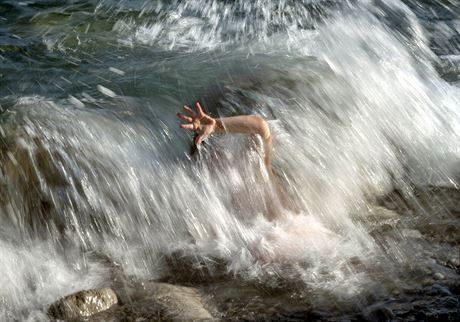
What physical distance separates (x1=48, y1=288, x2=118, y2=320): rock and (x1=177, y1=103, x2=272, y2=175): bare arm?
1.31 meters

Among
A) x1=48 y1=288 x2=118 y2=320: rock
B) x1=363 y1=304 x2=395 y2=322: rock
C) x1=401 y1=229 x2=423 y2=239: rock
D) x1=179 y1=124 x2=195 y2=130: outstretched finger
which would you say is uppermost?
x1=179 y1=124 x2=195 y2=130: outstretched finger

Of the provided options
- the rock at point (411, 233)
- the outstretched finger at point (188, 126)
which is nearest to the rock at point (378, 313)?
the rock at point (411, 233)

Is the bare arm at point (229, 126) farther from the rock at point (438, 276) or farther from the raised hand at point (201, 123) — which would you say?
the rock at point (438, 276)

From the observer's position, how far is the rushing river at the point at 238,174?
4.02 metres

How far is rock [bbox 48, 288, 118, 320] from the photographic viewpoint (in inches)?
145

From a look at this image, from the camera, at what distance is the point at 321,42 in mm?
7301

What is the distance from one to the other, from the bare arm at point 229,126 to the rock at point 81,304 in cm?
131

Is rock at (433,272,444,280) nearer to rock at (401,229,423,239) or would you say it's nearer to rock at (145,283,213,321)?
rock at (401,229,423,239)

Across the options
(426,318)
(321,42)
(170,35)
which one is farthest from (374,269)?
(170,35)

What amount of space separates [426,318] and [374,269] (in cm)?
62

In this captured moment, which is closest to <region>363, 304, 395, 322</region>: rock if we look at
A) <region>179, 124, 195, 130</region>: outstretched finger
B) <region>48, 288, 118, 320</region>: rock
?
<region>48, 288, 118, 320</region>: rock

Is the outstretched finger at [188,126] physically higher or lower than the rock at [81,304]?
higher

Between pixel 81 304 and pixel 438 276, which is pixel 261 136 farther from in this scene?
pixel 81 304

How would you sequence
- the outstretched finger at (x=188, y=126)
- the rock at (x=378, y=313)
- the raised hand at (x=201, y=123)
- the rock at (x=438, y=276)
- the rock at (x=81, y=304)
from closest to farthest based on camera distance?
the rock at (x=378, y=313) < the rock at (x=81, y=304) < the rock at (x=438, y=276) < the outstretched finger at (x=188, y=126) < the raised hand at (x=201, y=123)
